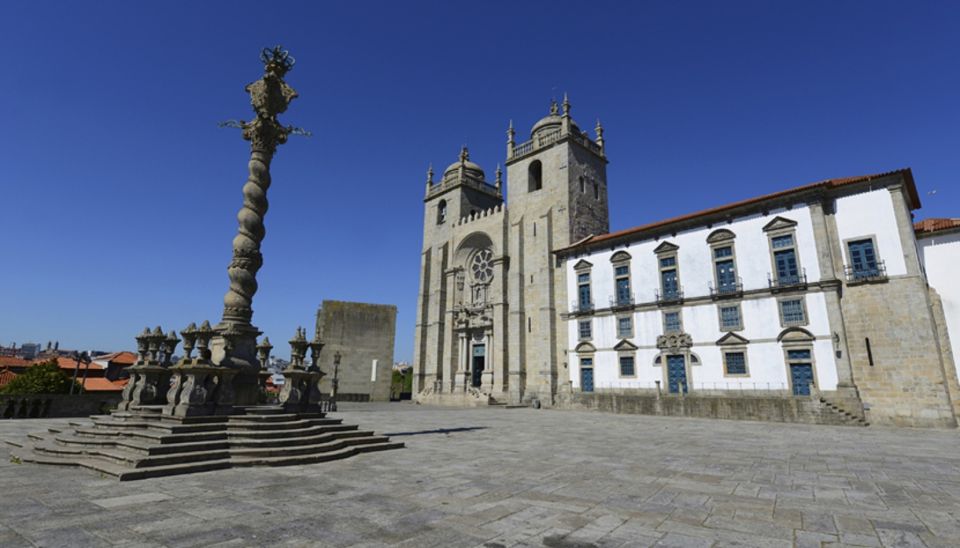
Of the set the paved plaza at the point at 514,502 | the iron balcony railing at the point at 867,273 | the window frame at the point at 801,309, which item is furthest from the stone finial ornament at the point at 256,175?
the iron balcony railing at the point at 867,273

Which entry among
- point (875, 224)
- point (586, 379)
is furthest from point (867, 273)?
point (586, 379)

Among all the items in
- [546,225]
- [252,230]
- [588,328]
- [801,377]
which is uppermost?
[546,225]

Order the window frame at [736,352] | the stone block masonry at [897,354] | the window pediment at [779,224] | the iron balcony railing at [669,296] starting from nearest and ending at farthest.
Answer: the stone block masonry at [897,354] → the window pediment at [779,224] → the window frame at [736,352] → the iron balcony railing at [669,296]

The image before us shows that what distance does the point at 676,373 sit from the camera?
2520cm

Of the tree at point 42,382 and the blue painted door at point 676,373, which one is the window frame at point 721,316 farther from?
the tree at point 42,382

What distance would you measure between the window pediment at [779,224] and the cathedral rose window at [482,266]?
2029 centimetres

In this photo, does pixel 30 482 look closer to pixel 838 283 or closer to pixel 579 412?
pixel 579 412

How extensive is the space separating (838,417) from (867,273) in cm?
666

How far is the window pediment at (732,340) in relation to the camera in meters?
23.2

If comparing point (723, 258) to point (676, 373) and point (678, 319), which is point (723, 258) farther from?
point (676, 373)

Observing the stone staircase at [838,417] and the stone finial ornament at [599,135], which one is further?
the stone finial ornament at [599,135]

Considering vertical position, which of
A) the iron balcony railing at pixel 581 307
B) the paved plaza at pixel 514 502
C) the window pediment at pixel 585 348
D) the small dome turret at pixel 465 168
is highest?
the small dome turret at pixel 465 168

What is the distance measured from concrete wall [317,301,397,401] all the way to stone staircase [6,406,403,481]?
2813 cm

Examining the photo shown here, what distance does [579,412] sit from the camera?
26.3 m
